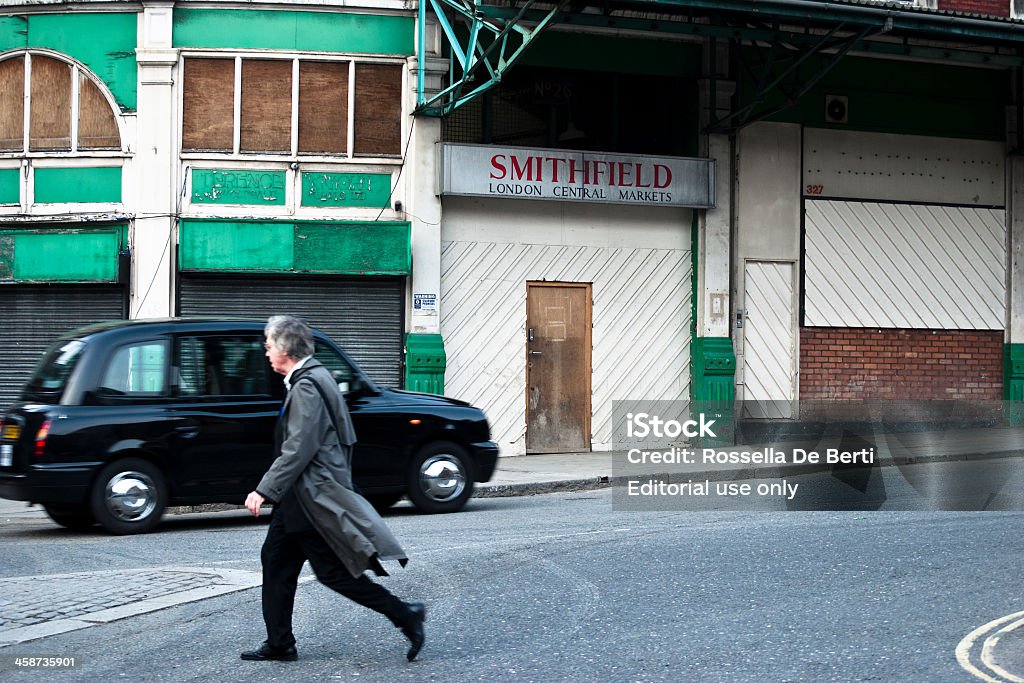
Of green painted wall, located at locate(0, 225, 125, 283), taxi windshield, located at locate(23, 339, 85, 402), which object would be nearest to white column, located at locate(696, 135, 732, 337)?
green painted wall, located at locate(0, 225, 125, 283)

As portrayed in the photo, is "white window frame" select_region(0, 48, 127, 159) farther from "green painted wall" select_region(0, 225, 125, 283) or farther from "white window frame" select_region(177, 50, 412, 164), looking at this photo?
"green painted wall" select_region(0, 225, 125, 283)

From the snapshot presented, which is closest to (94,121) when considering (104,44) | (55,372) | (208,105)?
(104,44)

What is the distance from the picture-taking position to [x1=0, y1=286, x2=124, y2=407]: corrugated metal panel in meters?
17.9

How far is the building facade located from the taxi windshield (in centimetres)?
644

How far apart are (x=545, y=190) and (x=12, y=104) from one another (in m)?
7.16

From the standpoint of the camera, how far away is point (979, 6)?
19078 mm

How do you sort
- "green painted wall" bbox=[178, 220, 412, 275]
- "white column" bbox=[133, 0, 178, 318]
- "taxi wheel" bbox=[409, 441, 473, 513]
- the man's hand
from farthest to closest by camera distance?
"white column" bbox=[133, 0, 178, 318], "green painted wall" bbox=[178, 220, 412, 275], "taxi wheel" bbox=[409, 441, 473, 513], the man's hand

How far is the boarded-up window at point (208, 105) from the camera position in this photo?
17875 millimetres

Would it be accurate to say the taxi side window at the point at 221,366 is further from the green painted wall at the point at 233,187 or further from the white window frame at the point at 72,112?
the white window frame at the point at 72,112

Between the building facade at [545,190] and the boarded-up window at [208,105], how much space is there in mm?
37

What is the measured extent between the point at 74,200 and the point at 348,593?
507 inches

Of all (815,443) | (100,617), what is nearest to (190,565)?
(100,617)

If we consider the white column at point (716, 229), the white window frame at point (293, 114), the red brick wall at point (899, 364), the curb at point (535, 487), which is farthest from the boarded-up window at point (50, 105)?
the red brick wall at point (899, 364)

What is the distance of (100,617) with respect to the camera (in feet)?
24.4
